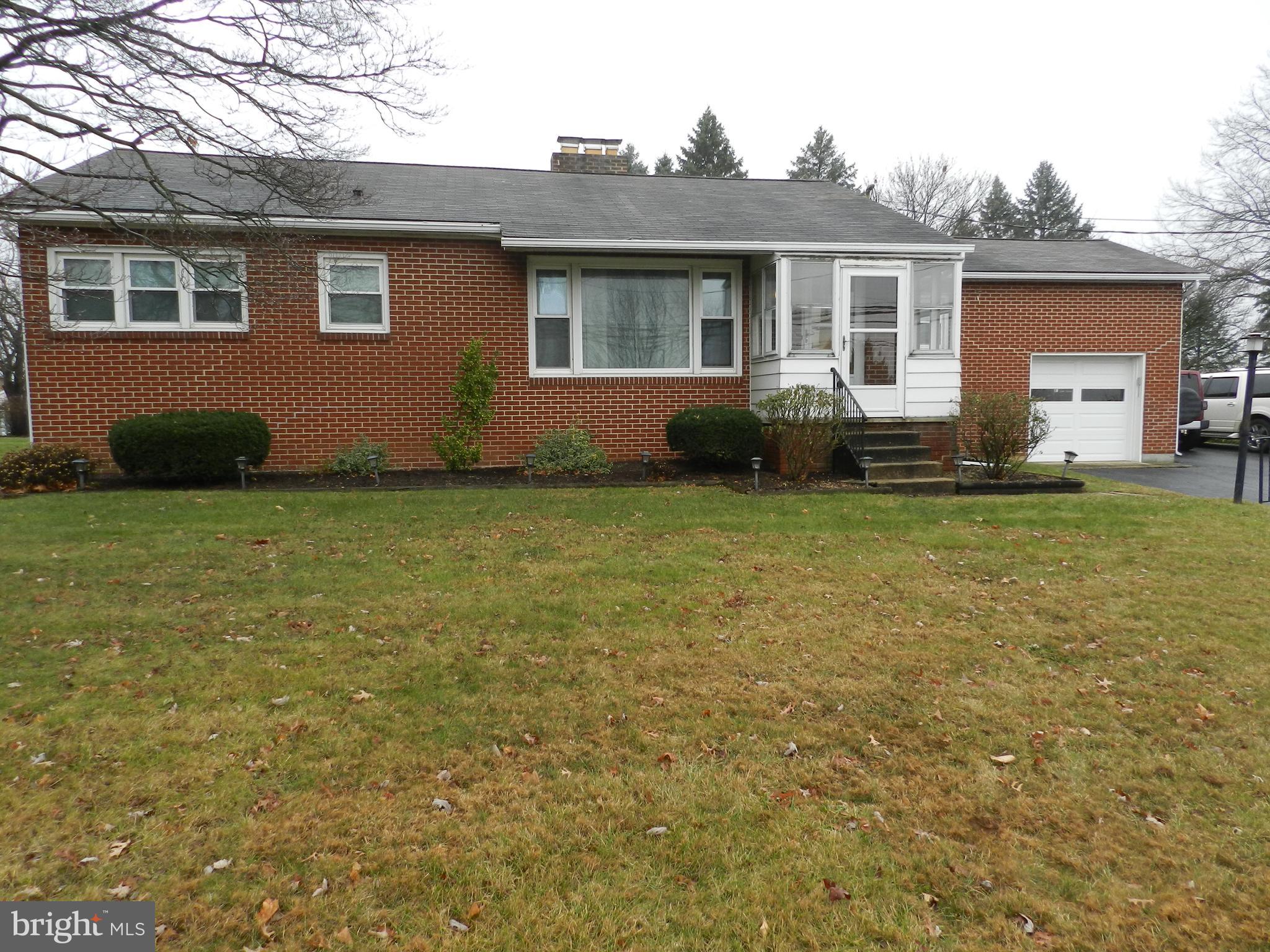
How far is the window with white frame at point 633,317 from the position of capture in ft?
38.1

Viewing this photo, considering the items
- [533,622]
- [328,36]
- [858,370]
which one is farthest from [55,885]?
[858,370]

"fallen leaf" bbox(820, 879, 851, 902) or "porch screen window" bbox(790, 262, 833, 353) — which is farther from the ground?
"porch screen window" bbox(790, 262, 833, 353)

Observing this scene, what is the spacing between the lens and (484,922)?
2.32m

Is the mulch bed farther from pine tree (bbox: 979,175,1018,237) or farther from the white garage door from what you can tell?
pine tree (bbox: 979,175,1018,237)

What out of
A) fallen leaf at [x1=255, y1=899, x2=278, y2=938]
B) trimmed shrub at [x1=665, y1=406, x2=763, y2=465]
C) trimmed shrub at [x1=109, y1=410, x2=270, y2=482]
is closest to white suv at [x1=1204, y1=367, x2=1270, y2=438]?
trimmed shrub at [x1=665, y1=406, x2=763, y2=465]

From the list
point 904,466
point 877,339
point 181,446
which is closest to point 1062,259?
point 877,339

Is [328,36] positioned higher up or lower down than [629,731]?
higher up

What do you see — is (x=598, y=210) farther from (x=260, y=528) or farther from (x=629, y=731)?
(x=629, y=731)

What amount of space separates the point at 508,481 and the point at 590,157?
362 inches

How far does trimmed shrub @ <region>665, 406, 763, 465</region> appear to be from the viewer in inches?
406

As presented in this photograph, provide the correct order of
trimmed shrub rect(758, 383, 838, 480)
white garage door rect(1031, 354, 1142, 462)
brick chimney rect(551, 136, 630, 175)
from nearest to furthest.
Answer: trimmed shrub rect(758, 383, 838, 480)
white garage door rect(1031, 354, 1142, 462)
brick chimney rect(551, 136, 630, 175)

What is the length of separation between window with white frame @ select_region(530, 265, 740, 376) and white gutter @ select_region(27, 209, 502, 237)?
40.6 inches

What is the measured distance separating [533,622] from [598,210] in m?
9.12

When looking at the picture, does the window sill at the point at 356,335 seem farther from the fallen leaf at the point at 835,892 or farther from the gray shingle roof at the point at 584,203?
the fallen leaf at the point at 835,892
